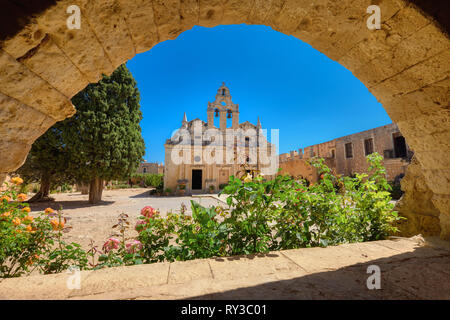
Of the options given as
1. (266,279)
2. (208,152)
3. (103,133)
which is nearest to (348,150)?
(208,152)

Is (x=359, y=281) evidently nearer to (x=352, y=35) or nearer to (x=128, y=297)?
(x=128, y=297)

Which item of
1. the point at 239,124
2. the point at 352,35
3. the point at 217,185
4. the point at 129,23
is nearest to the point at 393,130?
the point at 239,124

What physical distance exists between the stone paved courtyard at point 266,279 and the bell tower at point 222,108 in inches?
775

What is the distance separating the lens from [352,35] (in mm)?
1731

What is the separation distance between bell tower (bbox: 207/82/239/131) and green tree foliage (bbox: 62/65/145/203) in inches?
351

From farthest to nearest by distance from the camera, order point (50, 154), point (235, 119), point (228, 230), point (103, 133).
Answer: point (235, 119) → point (103, 133) → point (50, 154) → point (228, 230)

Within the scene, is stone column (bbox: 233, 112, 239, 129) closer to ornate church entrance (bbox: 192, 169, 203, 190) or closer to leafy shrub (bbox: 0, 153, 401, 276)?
ornate church entrance (bbox: 192, 169, 203, 190)

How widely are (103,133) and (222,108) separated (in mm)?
12429

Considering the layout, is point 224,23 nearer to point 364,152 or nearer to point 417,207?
point 417,207

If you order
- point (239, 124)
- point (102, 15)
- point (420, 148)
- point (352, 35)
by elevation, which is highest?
point (239, 124)

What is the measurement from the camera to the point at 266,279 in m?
1.40
